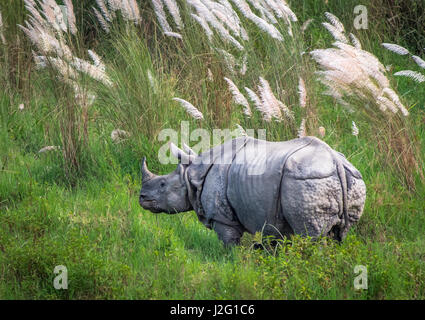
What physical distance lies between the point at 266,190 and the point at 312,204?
1.20 ft

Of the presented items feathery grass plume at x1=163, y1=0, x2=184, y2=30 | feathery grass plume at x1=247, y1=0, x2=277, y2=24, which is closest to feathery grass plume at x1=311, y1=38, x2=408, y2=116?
feathery grass plume at x1=247, y1=0, x2=277, y2=24

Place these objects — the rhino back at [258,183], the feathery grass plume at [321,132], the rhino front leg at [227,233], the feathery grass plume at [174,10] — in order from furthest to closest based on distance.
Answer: the feathery grass plume at [174,10] < the feathery grass plume at [321,132] < the rhino front leg at [227,233] < the rhino back at [258,183]

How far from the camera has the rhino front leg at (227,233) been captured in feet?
16.8

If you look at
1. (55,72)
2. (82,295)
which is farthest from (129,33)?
(82,295)

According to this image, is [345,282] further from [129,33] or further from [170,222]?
[129,33]

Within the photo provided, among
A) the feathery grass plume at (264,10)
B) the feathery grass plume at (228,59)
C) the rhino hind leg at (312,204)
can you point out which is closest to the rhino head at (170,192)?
the rhino hind leg at (312,204)

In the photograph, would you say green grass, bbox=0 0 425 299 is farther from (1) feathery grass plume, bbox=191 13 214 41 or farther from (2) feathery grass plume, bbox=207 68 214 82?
(1) feathery grass plume, bbox=191 13 214 41

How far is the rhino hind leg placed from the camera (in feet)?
15.0

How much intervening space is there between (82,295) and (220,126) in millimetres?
3065

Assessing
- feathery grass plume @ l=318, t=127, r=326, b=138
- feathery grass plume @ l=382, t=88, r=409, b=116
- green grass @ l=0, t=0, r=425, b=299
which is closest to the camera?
green grass @ l=0, t=0, r=425, b=299

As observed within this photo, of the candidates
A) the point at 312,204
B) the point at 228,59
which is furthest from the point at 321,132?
the point at 312,204

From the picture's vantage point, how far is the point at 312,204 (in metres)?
4.58

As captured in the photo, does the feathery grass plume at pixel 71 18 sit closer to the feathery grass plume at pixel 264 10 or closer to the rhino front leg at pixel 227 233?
the feathery grass plume at pixel 264 10

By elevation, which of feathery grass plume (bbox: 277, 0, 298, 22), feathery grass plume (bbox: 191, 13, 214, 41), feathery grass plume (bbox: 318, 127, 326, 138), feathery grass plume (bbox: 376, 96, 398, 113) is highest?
feathery grass plume (bbox: 277, 0, 298, 22)
